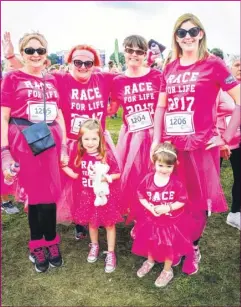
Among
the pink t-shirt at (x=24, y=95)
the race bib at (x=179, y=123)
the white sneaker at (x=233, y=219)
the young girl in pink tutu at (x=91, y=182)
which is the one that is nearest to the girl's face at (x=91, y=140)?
the young girl in pink tutu at (x=91, y=182)

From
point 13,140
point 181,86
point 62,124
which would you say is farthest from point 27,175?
point 181,86

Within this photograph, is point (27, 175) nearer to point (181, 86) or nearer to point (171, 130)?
point (171, 130)

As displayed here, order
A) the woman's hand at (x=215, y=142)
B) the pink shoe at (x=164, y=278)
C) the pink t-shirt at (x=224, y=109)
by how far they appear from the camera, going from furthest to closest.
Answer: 1. the pink t-shirt at (x=224, y=109)
2. the pink shoe at (x=164, y=278)
3. the woman's hand at (x=215, y=142)

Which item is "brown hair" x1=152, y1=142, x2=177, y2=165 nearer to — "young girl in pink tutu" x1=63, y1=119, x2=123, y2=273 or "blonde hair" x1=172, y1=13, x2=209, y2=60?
"young girl in pink tutu" x1=63, y1=119, x2=123, y2=273

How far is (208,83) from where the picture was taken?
3.02 metres

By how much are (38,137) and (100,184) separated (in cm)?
67

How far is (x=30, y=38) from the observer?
320 cm

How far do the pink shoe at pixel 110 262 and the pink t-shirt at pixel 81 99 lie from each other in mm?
1174

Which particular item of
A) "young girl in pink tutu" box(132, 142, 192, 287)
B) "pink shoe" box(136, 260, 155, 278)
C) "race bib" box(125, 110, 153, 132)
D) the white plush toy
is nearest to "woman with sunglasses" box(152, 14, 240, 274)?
"young girl in pink tutu" box(132, 142, 192, 287)

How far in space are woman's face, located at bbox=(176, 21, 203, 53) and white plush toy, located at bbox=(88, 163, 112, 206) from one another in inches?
47.4

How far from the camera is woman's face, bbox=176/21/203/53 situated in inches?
119

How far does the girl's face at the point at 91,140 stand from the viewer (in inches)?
131

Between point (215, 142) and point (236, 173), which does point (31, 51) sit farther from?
point (236, 173)

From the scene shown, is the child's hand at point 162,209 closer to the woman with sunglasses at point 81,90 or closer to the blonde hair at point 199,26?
the woman with sunglasses at point 81,90
